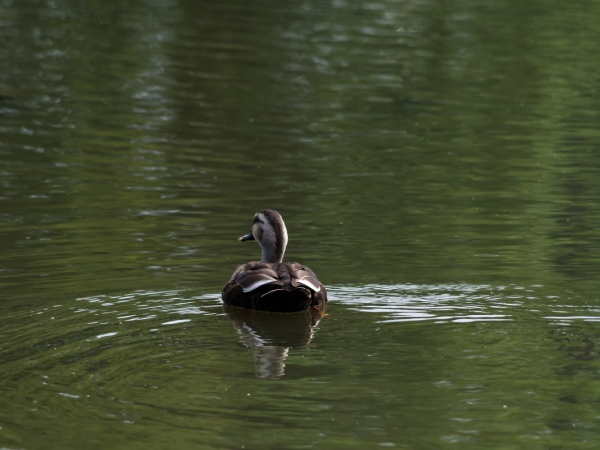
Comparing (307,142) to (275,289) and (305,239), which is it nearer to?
(305,239)

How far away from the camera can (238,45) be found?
96.2 ft

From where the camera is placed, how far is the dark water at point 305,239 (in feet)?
26.7

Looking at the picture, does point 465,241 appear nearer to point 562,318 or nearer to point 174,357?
point 562,318

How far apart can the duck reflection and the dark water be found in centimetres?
3

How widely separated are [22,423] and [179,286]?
3.68 metres

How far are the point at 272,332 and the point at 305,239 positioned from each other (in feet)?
10.3

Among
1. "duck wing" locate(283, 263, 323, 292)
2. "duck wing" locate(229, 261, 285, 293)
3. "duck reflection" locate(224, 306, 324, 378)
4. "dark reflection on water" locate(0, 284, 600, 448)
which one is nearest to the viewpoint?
"dark reflection on water" locate(0, 284, 600, 448)

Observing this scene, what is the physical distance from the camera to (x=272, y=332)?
1039cm

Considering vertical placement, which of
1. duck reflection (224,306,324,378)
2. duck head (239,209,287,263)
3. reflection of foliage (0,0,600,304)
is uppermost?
duck head (239,209,287,263)

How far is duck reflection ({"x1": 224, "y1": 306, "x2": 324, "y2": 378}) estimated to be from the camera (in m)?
9.34

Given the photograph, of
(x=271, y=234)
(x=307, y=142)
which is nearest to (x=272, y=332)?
(x=271, y=234)

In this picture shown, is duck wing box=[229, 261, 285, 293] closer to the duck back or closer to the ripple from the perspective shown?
the duck back

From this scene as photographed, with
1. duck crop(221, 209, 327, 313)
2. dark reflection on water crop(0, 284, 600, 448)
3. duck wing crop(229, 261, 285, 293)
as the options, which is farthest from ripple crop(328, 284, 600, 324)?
duck wing crop(229, 261, 285, 293)

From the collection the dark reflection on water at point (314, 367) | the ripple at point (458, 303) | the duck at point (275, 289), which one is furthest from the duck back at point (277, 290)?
the ripple at point (458, 303)
